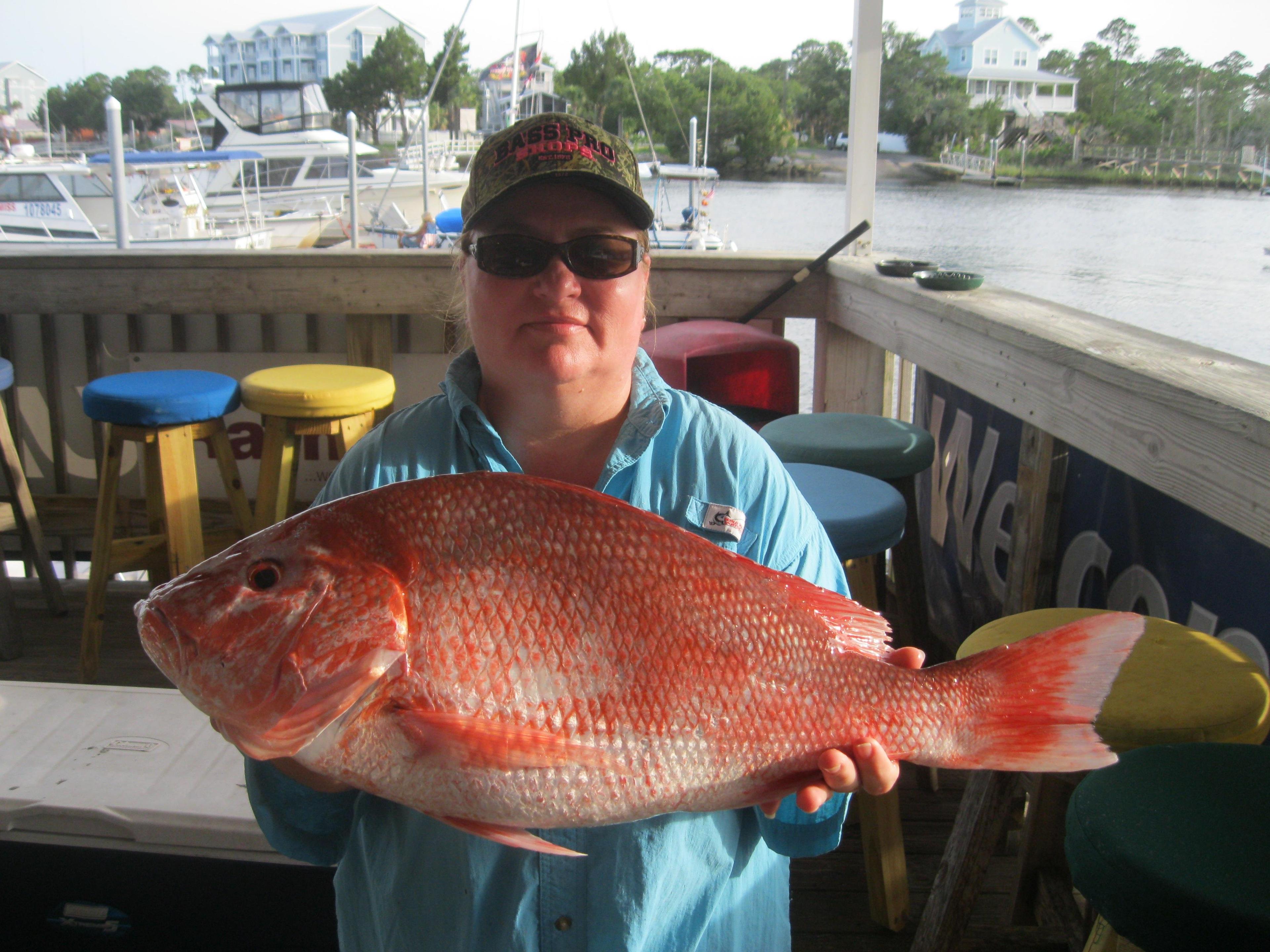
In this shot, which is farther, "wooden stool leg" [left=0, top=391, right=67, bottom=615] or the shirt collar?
"wooden stool leg" [left=0, top=391, right=67, bottom=615]

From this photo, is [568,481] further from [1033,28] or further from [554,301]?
[1033,28]

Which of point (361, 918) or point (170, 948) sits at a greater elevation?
point (361, 918)

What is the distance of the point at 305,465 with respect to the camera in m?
4.73

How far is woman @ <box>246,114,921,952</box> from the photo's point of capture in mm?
1221

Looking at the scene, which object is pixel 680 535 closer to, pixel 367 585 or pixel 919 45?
pixel 367 585

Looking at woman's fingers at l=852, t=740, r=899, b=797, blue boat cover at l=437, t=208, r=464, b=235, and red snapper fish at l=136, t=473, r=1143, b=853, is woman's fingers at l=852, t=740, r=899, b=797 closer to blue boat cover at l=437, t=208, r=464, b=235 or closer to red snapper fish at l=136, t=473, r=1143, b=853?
red snapper fish at l=136, t=473, r=1143, b=853

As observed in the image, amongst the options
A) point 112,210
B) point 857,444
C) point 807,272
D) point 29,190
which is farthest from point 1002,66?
point 29,190

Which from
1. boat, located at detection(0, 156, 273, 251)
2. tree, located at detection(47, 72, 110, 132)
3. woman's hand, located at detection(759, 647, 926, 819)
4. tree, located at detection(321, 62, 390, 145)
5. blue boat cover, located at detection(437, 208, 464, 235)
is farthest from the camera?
tree, located at detection(47, 72, 110, 132)

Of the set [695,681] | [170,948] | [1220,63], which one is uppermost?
[1220,63]

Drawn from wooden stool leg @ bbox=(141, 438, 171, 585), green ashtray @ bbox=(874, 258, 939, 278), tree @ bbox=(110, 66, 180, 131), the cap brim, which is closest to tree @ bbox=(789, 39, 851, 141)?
green ashtray @ bbox=(874, 258, 939, 278)

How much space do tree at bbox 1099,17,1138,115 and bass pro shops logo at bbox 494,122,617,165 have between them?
170 cm

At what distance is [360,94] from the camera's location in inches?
844

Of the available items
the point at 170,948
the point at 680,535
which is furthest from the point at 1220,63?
the point at 170,948

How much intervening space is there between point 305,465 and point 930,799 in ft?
10.8
